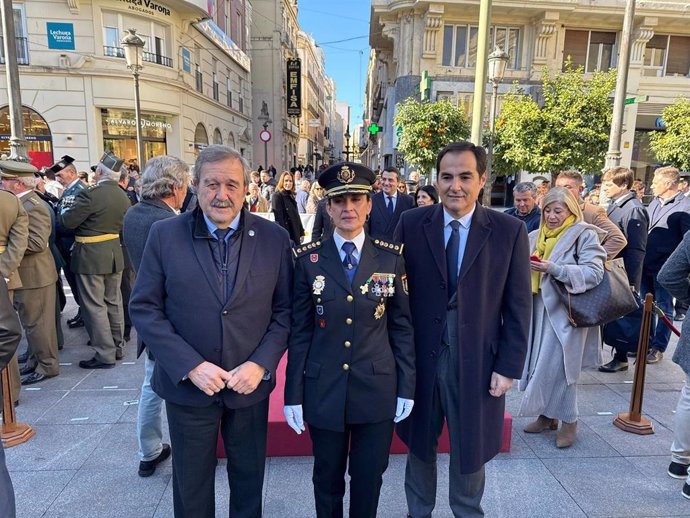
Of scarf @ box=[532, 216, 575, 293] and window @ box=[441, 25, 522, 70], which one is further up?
window @ box=[441, 25, 522, 70]

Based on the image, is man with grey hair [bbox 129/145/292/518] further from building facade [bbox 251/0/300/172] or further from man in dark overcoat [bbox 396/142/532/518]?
building facade [bbox 251/0/300/172]

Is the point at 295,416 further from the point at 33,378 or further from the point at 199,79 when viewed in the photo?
the point at 199,79

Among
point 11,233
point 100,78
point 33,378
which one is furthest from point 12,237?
point 100,78

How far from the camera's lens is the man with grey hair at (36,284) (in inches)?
163

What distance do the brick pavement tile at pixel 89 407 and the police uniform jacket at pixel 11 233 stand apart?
120cm

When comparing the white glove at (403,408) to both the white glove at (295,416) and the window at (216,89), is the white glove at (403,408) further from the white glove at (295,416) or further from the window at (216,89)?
the window at (216,89)

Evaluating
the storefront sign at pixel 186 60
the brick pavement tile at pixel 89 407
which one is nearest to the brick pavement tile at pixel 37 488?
the brick pavement tile at pixel 89 407

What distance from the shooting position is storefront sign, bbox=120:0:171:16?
16.4 meters

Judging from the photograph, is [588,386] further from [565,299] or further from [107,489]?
[107,489]

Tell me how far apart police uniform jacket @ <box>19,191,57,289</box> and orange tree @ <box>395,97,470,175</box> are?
9310 millimetres

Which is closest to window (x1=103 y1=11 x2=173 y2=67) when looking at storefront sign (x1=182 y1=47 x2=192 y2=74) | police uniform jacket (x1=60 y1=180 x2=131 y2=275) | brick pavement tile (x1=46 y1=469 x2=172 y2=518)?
storefront sign (x1=182 y1=47 x2=192 y2=74)

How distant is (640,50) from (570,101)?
1184 centimetres

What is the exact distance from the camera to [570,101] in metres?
12.7

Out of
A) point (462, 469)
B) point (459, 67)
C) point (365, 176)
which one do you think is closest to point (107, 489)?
point (462, 469)
